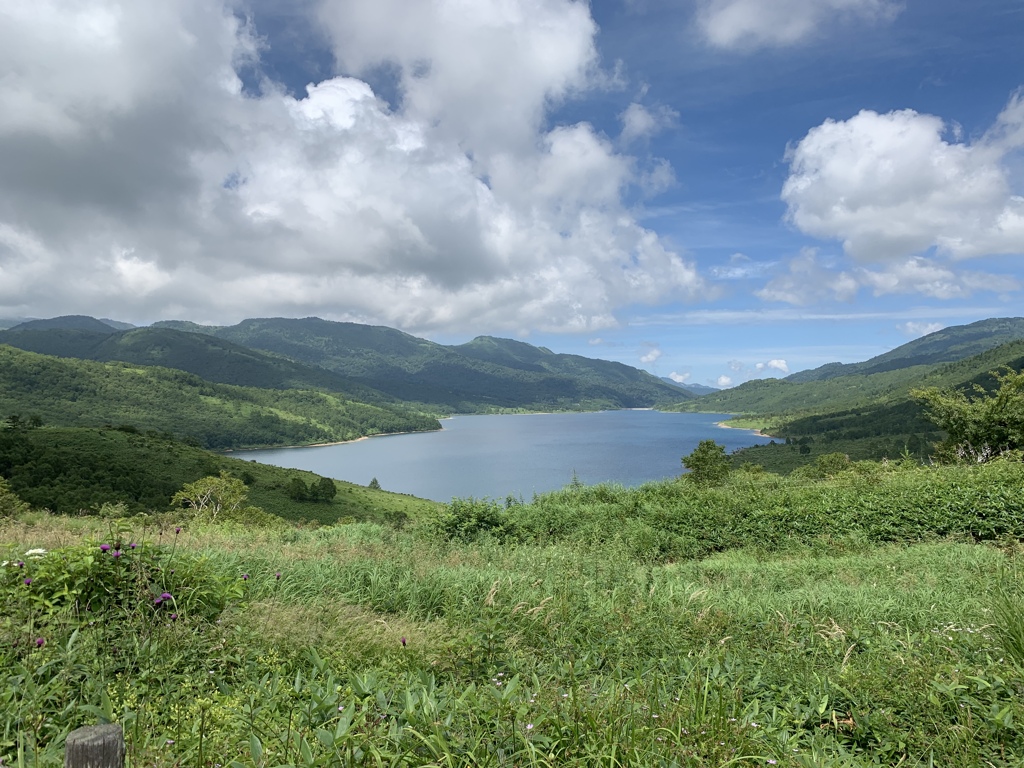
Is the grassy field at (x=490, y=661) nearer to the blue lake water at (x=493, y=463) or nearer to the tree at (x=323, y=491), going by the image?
the tree at (x=323, y=491)

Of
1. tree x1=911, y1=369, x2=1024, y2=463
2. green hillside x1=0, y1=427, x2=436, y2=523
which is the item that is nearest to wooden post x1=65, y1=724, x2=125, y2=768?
tree x1=911, y1=369, x2=1024, y2=463

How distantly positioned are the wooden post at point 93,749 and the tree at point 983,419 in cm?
2887

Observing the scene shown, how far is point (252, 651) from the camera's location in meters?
4.15

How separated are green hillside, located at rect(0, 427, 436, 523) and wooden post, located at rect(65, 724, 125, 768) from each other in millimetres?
55804

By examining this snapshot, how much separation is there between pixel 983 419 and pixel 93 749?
31812 mm

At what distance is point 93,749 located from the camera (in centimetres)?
188

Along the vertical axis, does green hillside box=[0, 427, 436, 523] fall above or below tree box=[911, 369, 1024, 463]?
below

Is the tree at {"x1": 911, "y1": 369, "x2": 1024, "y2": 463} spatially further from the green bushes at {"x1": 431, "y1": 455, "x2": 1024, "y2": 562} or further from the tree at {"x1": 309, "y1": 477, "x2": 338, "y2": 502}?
the tree at {"x1": 309, "y1": 477, "x2": 338, "y2": 502}

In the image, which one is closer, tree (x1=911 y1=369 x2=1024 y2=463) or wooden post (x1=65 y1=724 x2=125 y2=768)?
wooden post (x1=65 y1=724 x2=125 y2=768)

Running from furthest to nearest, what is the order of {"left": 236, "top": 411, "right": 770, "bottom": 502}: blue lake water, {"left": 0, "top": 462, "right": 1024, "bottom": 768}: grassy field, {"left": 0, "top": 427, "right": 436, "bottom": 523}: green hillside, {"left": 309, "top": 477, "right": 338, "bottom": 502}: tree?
{"left": 236, "top": 411, "right": 770, "bottom": 502}: blue lake water < {"left": 309, "top": 477, "right": 338, "bottom": 502}: tree < {"left": 0, "top": 427, "right": 436, "bottom": 523}: green hillside < {"left": 0, "top": 462, "right": 1024, "bottom": 768}: grassy field

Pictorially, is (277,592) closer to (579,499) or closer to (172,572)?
(172,572)

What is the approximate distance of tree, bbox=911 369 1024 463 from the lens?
75.9 feet

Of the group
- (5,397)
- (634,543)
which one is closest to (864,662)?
(634,543)

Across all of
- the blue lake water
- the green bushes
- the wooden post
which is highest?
the wooden post
